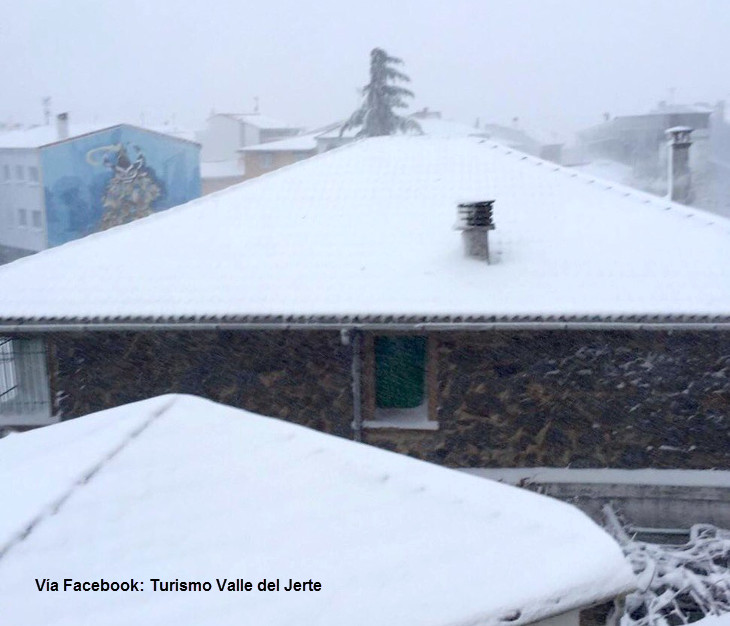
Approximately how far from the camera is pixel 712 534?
8891 millimetres

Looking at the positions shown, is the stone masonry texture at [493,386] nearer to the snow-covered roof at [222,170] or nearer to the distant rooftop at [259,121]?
the snow-covered roof at [222,170]

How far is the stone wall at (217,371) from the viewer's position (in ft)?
31.2

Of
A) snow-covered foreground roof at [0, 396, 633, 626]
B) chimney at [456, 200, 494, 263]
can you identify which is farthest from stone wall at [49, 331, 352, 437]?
snow-covered foreground roof at [0, 396, 633, 626]

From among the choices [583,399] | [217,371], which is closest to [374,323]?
[217,371]

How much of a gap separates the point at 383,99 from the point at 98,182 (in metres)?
12.8

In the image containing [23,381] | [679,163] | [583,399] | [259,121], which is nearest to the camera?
[583,399]

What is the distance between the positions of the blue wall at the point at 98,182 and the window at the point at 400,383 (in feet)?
87.2

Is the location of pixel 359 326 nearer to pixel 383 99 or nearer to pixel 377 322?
pixel 377 322

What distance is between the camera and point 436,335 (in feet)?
30.4

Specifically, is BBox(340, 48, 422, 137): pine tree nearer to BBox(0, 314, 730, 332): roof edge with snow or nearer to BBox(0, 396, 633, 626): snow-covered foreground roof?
BBox(0, 314, 730, 332): roof edge with snow

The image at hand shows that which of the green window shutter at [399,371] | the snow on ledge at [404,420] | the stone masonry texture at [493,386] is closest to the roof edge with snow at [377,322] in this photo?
the stone masonry texture at [493,386]

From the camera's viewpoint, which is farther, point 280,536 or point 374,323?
point 374,323

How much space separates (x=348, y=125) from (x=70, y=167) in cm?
1210

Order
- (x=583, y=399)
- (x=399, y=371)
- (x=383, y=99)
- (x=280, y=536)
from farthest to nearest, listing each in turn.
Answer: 1. (x=383, y=99)
2. (x=399, y=371)
3. (x=583, y=399)
4. (x=280, y=536)
